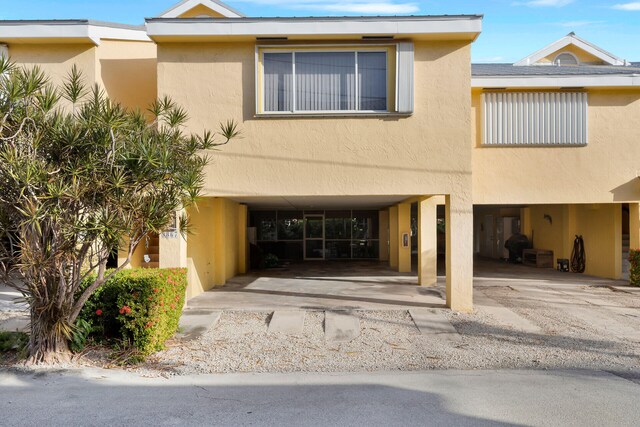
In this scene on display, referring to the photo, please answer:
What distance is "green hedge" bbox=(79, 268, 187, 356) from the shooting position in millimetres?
6918

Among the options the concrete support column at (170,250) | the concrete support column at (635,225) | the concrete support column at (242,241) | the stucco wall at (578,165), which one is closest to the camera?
the concrete support column at (170,250)

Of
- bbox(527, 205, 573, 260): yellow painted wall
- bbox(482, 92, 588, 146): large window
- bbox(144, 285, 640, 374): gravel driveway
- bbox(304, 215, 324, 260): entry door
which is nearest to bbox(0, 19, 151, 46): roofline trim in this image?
bbox(144, 285, 640, 374): gravel driveway

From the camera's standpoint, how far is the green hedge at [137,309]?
6.92 metres

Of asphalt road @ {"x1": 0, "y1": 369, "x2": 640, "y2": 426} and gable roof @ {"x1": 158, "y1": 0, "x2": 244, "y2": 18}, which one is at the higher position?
gable roof @ {"x1": 158, "y1": 0, "x2": 244, "y2": 18}

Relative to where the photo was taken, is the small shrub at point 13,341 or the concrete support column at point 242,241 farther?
the concrete support column at point 242,241

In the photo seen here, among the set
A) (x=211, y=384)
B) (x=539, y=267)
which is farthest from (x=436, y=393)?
(x=539, y=267)

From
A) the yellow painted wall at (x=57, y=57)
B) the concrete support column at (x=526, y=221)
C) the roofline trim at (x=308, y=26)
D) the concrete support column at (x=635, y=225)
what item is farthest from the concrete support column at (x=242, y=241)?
the concrete support column at (x=635, y=225)

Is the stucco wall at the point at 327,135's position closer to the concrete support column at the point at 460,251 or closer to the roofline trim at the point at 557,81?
the concrete support column at the point at 460,251

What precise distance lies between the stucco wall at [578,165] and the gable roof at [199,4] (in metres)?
6.86

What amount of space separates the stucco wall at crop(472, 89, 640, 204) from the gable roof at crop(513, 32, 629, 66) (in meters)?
5.64

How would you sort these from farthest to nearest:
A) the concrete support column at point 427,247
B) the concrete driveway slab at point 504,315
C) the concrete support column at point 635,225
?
1. the concrete support column at point 635,225
2. the concrete support column at point 427,247
3. the concrete driveway slab at point 504,315

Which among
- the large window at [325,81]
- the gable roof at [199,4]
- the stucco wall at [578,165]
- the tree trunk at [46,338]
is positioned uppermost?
the gable roof at [199,4]

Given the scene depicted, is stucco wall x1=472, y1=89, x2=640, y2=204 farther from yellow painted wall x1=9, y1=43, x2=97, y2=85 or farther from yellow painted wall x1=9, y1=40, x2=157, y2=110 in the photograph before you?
yellow painted wall x1=9, y1=43, x2=97, y2=85

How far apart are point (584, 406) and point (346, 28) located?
24.6ft
